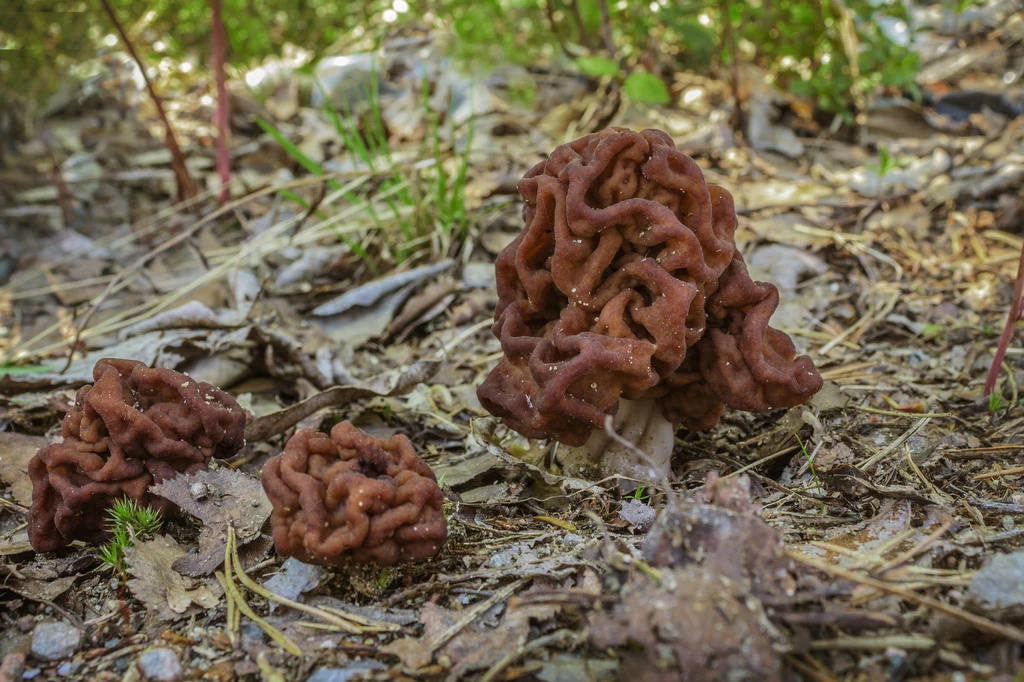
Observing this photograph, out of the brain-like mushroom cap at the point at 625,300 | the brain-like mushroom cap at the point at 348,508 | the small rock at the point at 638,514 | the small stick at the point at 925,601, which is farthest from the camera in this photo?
the brain-like mushroom cap at the point at 625,300

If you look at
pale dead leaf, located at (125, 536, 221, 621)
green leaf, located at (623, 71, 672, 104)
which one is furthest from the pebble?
green leaf, located at (623, 71, 672, 104)

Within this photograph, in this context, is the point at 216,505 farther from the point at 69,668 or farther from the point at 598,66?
the point at 598,66

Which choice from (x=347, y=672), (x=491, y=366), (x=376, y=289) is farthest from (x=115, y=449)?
(x=376, y=289)

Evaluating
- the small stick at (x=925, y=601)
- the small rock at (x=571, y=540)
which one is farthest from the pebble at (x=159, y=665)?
the small stick at (x=925, y=601)

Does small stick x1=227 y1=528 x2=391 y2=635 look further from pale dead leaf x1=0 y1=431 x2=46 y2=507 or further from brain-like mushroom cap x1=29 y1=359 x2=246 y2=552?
pale dead leaf x1=0 y1=431 x2=46 y2=507

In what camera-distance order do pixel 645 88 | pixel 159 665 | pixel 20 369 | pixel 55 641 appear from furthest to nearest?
pixel 645 88 < pixel 20 369 < pixel 55 641 < pixel 159 665

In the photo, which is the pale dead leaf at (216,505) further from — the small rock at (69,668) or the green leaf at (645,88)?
the green leaf at (645,88)
